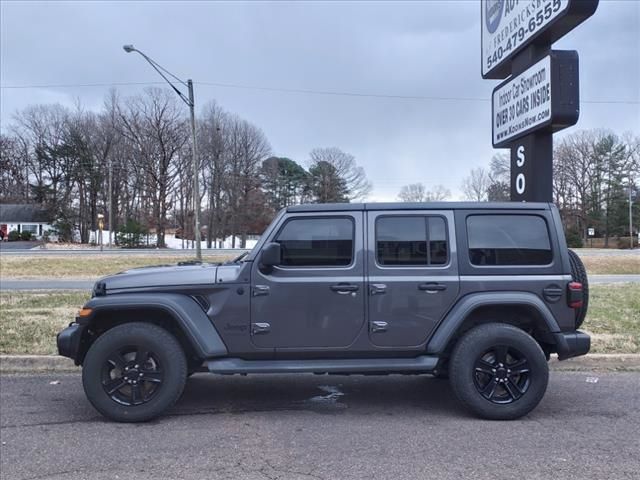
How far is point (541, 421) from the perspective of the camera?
470 cm

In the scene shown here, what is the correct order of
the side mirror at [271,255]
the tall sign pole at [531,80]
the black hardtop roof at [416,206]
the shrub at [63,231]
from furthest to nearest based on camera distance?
the shrub at [63,231]
the tall sign pole at [531,80]
the black hardtop roof at [416,206]
the side mirror at [271,255]

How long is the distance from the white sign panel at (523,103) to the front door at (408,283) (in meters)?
3.35

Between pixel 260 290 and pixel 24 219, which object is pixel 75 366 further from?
pixel 24 219

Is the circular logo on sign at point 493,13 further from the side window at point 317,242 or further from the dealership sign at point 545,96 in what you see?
the side window at point 317,242

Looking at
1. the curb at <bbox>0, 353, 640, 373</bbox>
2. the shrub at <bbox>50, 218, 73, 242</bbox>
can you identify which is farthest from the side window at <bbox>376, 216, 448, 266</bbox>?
the shrub at <bbox>50, 218, 73, 242</bbox>

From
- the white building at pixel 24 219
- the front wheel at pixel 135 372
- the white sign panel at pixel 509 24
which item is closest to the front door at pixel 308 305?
the front wheel at pixel 135 372

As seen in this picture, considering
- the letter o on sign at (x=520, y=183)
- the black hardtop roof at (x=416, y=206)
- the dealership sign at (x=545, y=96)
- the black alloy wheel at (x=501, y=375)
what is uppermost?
the dealership sign at (x=545, y=96)

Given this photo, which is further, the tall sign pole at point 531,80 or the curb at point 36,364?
the tall sign pole at point 531,80

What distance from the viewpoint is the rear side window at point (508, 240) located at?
483 cm

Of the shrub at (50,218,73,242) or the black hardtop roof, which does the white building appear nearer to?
the shrub at (50,218,73,242)

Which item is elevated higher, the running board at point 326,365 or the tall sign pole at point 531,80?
the tall sign pole at point 531,80

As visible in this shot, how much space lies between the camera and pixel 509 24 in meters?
8.17

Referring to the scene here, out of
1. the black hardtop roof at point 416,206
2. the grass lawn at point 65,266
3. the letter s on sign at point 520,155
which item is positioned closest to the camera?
the black hardtop roof at point 416,206

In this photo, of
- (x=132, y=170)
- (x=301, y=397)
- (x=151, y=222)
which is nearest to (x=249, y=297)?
(x=301, y=397)
